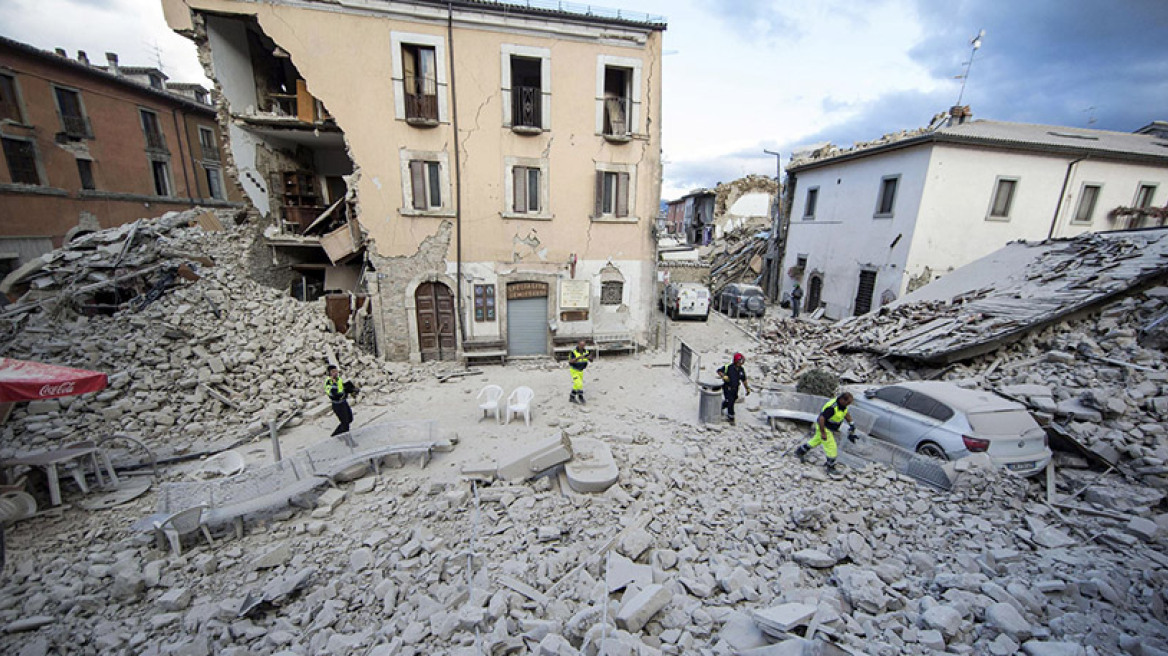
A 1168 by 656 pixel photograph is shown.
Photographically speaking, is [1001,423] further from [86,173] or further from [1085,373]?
[86,173]

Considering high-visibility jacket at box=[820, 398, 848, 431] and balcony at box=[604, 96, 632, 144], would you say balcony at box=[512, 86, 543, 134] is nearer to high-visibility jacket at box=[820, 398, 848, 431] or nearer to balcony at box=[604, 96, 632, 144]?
balcony at box=[604, 96, 632, 144]

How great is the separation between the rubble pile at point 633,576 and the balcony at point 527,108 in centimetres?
1158

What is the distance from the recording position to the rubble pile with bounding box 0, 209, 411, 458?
8656 millimetres

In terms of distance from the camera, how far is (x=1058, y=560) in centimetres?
474

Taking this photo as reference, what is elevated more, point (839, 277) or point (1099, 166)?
point (1099, 166)

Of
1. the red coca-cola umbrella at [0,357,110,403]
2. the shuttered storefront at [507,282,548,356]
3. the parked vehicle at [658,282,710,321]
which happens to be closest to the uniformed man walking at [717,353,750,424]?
the shuttered storefront at [507,282,548,356]

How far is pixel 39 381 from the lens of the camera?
5.96 meters

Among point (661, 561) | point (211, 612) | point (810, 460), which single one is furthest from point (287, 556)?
point (810, 460)

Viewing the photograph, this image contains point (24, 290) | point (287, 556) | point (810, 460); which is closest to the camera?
point (287, 556)

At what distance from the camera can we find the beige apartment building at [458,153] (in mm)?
12555

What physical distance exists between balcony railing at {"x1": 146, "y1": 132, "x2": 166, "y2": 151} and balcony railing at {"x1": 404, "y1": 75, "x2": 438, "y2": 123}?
22.5 meters

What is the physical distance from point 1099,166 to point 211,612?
29742 mm

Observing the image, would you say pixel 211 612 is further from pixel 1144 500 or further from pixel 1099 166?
pixel 1099 166

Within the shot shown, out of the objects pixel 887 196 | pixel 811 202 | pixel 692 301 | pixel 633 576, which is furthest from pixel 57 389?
pixel 811 202
